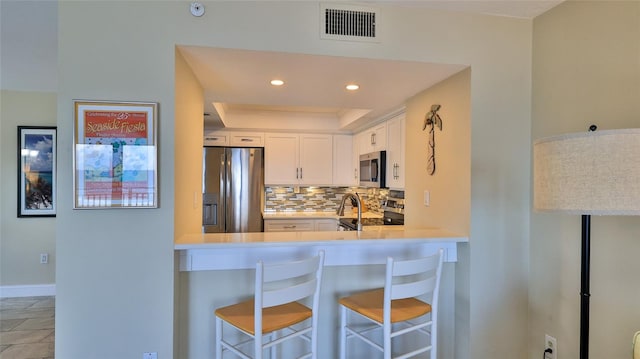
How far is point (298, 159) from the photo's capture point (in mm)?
4957

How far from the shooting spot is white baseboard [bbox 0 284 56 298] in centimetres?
391

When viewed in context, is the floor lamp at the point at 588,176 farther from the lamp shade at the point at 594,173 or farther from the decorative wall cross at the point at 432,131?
the decorative wall cross at the point at 432,131

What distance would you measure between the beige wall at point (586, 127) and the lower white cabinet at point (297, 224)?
113 inches

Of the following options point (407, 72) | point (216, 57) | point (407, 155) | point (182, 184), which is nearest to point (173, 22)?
point (216, 57)

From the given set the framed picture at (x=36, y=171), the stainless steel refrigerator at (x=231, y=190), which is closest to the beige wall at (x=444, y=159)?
the stainless steel refrigerator at (x=231, y=190)

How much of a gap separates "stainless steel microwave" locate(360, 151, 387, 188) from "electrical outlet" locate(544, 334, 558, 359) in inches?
80.9

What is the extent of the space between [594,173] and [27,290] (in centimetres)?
537

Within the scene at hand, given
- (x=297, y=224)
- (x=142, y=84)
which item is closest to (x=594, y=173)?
(x=142, y=84)

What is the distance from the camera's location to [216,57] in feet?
6.64

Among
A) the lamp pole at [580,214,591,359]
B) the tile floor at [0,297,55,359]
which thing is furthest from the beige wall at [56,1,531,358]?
the tile floor at [0,297,55,359]

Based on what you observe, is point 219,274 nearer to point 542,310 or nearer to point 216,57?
point 216,57

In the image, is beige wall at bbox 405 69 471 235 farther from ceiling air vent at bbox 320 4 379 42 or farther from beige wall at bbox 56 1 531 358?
ceiling air vent at bbox 320 4 379 42

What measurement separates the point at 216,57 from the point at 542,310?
8.41 feet

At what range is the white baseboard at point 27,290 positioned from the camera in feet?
12.8
